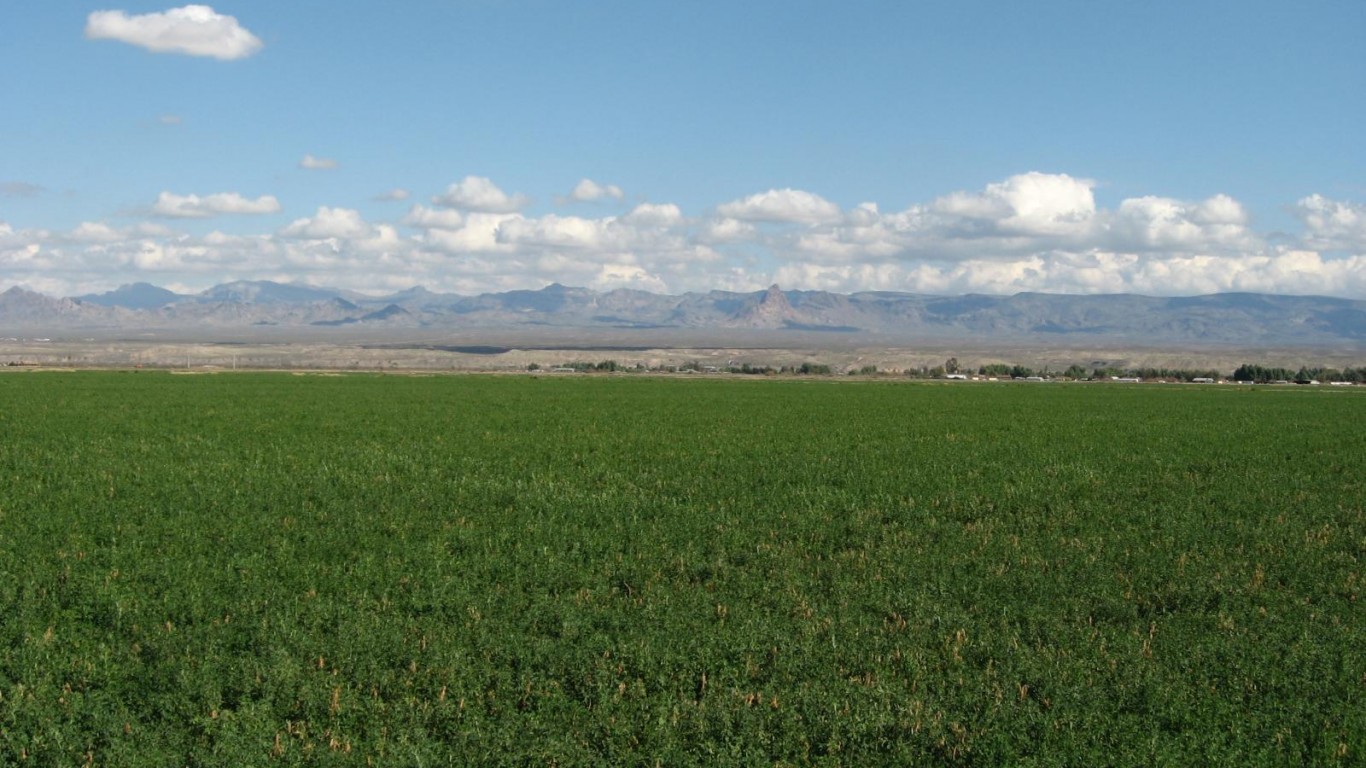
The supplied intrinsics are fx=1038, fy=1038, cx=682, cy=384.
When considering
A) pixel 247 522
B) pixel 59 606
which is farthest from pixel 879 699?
pixel 247 522

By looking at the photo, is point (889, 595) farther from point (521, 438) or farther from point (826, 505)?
point (521, 438)

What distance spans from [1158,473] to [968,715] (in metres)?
18.7

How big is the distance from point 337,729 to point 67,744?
2.30m

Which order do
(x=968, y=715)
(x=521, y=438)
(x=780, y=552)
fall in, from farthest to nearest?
(x=521, y=438)
(x=780, y=552)
(x=968, y=715)

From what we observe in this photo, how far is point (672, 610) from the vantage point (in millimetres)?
13062

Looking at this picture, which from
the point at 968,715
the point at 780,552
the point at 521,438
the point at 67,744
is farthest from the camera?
the point at 521,438

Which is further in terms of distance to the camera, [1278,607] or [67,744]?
[1278,607]

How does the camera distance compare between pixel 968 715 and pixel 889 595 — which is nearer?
pixel 968 715

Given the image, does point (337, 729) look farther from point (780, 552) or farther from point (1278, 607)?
point (1278, 607)

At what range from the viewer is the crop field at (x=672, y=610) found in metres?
9.64

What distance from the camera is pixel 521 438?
32.9 metres

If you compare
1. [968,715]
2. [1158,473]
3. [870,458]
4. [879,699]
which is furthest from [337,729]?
[1158,473]

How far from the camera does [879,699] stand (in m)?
10.4

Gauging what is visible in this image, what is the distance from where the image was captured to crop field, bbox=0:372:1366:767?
9641 millimetres
